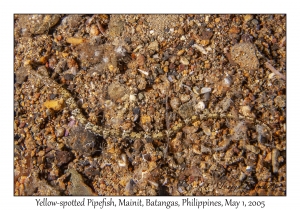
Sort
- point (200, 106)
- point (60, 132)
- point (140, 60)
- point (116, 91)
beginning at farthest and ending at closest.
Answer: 1. point (140, 60)
2. point (116, 91)
3. point (60, 132)
4. point (200, 106)

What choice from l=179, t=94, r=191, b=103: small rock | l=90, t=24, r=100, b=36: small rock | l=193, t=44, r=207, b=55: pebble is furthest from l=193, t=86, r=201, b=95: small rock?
l=90, t=24, r=100, b=36: small rock

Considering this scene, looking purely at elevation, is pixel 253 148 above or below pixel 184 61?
below

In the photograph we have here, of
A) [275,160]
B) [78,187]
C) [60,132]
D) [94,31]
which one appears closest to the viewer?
[275,160]

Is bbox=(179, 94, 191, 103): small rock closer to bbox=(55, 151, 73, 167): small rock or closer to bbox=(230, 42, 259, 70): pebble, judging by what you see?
bbox=(230, 42, 259, 70): pebble

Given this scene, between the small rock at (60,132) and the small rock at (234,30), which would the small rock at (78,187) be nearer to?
the small rock at (60,132)

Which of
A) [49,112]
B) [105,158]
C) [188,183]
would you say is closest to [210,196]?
[188,183]

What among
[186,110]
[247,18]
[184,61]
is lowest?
[186,110]

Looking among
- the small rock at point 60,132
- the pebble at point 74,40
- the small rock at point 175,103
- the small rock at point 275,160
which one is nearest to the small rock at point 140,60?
the small rock at point 175,103

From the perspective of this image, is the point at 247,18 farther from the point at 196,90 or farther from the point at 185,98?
the point at 185,98

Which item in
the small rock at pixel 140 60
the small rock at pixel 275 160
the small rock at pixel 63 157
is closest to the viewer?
the small rock at pixel 275 160

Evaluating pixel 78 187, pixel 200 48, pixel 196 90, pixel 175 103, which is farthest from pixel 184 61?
pixel 78 187

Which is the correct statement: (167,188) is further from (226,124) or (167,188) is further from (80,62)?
(80,62)
